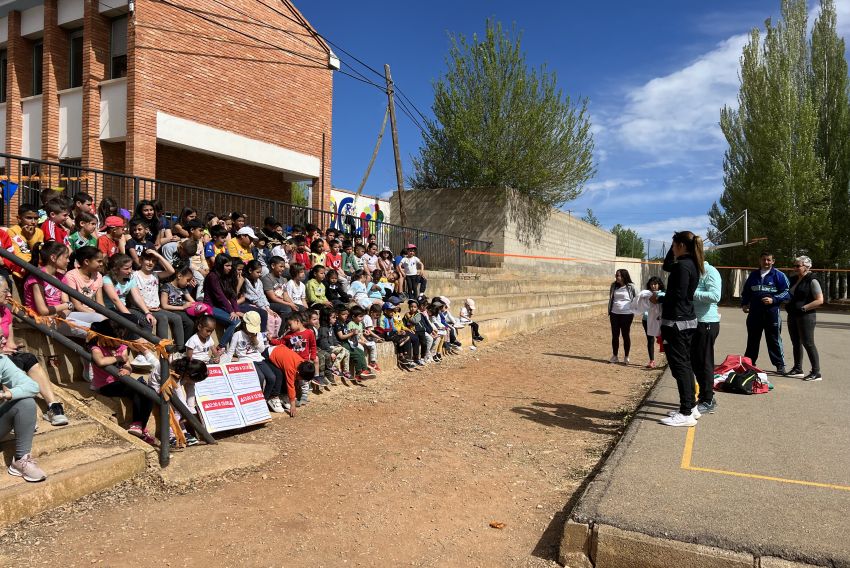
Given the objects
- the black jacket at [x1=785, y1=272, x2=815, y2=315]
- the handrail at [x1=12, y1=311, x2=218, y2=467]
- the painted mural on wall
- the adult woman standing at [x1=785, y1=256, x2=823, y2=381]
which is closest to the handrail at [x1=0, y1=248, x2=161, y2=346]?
the handrail at [x1=12, y1=311, x2=218, y2=467]

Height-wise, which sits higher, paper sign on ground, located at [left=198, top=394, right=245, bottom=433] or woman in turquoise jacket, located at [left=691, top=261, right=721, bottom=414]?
woman in turquoise jacket, located at [left=691, top=261, right=721, bottom=414]

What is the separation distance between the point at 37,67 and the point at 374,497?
17.2 metres

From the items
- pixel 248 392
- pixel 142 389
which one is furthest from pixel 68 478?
pixel 248 392

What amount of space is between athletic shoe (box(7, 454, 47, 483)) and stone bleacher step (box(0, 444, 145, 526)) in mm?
32

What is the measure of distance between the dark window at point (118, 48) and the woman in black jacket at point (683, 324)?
566 inches

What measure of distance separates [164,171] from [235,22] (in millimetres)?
4934

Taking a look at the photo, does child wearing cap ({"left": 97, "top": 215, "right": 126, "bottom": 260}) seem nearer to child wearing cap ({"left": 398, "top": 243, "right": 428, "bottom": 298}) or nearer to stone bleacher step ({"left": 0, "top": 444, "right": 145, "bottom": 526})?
stone bleacher step ({"left": 0, "top": 444, "right": 145, "bottom": 526})

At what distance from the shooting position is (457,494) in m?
4.46

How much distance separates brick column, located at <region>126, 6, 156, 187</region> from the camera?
13.6 metres

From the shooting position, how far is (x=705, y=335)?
571 centimetres

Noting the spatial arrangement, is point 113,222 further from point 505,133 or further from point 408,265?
Answer: point 505,133

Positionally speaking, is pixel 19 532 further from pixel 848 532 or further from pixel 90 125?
pixel 90 125

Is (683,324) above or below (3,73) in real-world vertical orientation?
below

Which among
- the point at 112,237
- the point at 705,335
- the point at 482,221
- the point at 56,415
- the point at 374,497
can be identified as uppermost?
the point at 482,221
